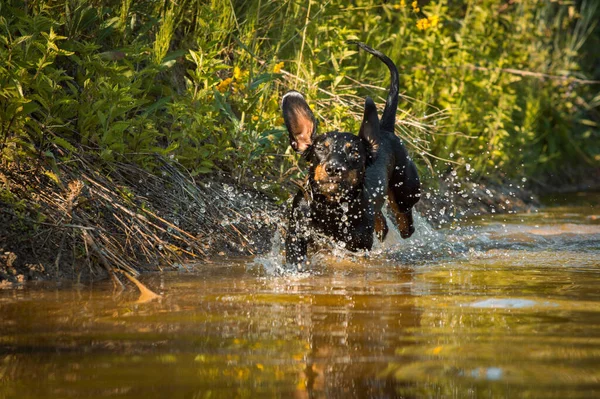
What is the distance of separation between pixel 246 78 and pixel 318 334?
3642mm

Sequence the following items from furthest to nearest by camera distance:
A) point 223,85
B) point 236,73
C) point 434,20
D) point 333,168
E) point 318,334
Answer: point 434,20 < point 236,73 < point 223,85 < point 333,168 < point 318,334

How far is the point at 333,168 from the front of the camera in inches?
229

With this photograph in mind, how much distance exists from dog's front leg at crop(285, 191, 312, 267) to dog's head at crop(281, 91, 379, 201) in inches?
5.8

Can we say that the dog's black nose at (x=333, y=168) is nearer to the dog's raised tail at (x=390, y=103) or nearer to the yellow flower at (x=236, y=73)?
the dog's raised tail at (x=390, y=103)

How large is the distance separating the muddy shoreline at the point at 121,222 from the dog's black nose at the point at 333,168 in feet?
2.79

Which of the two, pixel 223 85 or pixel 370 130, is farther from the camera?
pixel 223 85

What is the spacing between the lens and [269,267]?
225 inches

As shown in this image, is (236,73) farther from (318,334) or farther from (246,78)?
(318,334)

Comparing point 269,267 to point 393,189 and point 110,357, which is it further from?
point 110,357

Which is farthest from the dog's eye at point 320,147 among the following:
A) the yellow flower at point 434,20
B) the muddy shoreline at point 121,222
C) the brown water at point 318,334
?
the yellow flower at point 434,20

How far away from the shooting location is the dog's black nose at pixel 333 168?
229 inches

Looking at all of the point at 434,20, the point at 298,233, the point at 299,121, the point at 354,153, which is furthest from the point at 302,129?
the point at 434,20

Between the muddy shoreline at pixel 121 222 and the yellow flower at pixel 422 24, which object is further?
the yellow flower at pixel 422 24

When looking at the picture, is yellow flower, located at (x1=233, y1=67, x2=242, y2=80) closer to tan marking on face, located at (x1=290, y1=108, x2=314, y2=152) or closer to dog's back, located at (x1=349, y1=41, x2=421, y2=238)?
dog's back, located at (x1=349, y1=41, x2=421, y2=238)
